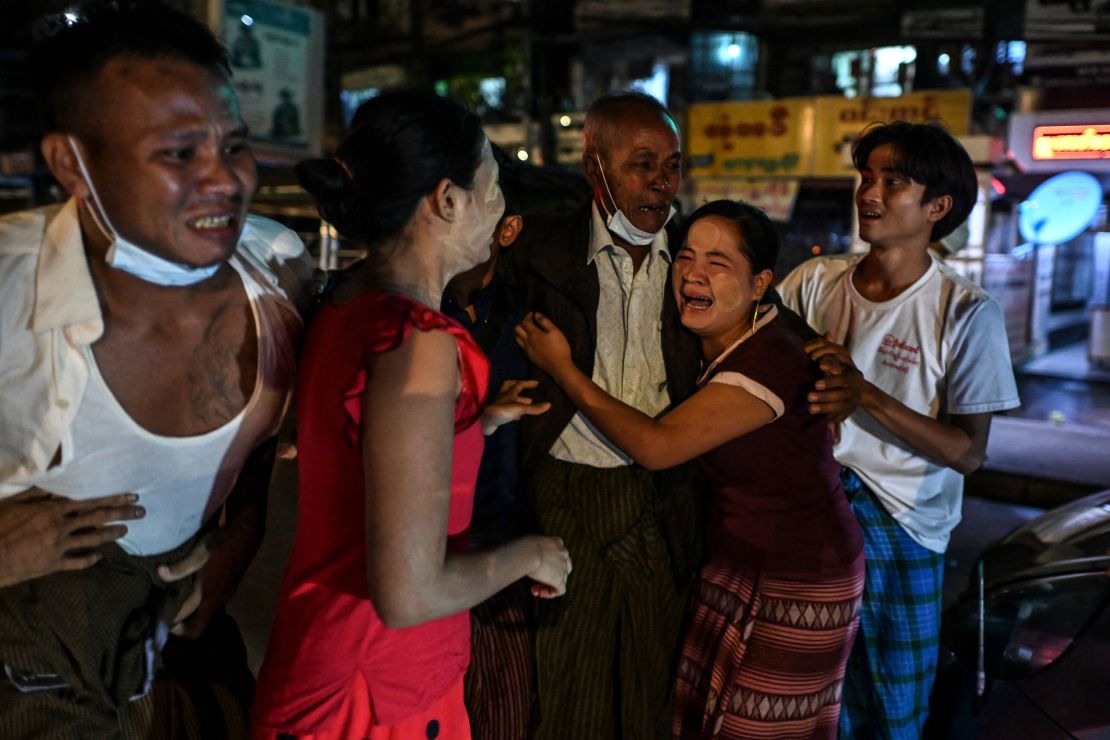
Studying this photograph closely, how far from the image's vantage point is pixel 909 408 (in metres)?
2.55

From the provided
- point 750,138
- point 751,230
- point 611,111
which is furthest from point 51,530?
point 750,138

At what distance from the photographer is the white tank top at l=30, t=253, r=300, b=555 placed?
1541mm

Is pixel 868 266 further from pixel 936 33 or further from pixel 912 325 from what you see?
pixel 936 33

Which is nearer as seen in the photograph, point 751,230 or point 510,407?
point 510,407

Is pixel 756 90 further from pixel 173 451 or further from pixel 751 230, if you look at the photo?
pixel 173 451

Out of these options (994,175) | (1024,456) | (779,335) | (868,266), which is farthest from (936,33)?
(779,335)

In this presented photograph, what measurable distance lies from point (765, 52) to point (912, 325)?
13333mm

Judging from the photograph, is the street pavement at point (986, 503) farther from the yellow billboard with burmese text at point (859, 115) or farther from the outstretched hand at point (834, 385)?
the yellow billboard with burmese text at point (859, 115)

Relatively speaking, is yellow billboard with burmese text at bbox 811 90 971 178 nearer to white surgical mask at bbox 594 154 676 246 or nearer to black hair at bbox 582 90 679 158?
black hair at bbox 582 90 679 158

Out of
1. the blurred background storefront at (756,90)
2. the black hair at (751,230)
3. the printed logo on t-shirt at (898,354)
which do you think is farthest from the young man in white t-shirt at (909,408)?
the blurred background storefront at (756,90)

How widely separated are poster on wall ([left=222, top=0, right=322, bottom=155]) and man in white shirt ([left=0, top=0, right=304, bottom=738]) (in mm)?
5628

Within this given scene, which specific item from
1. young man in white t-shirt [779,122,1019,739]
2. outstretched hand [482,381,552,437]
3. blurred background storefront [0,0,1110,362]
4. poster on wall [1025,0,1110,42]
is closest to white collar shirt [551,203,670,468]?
outstretched hand [482,381,552,437]

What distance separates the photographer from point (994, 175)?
38.1 feet

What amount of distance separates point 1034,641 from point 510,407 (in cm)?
177
